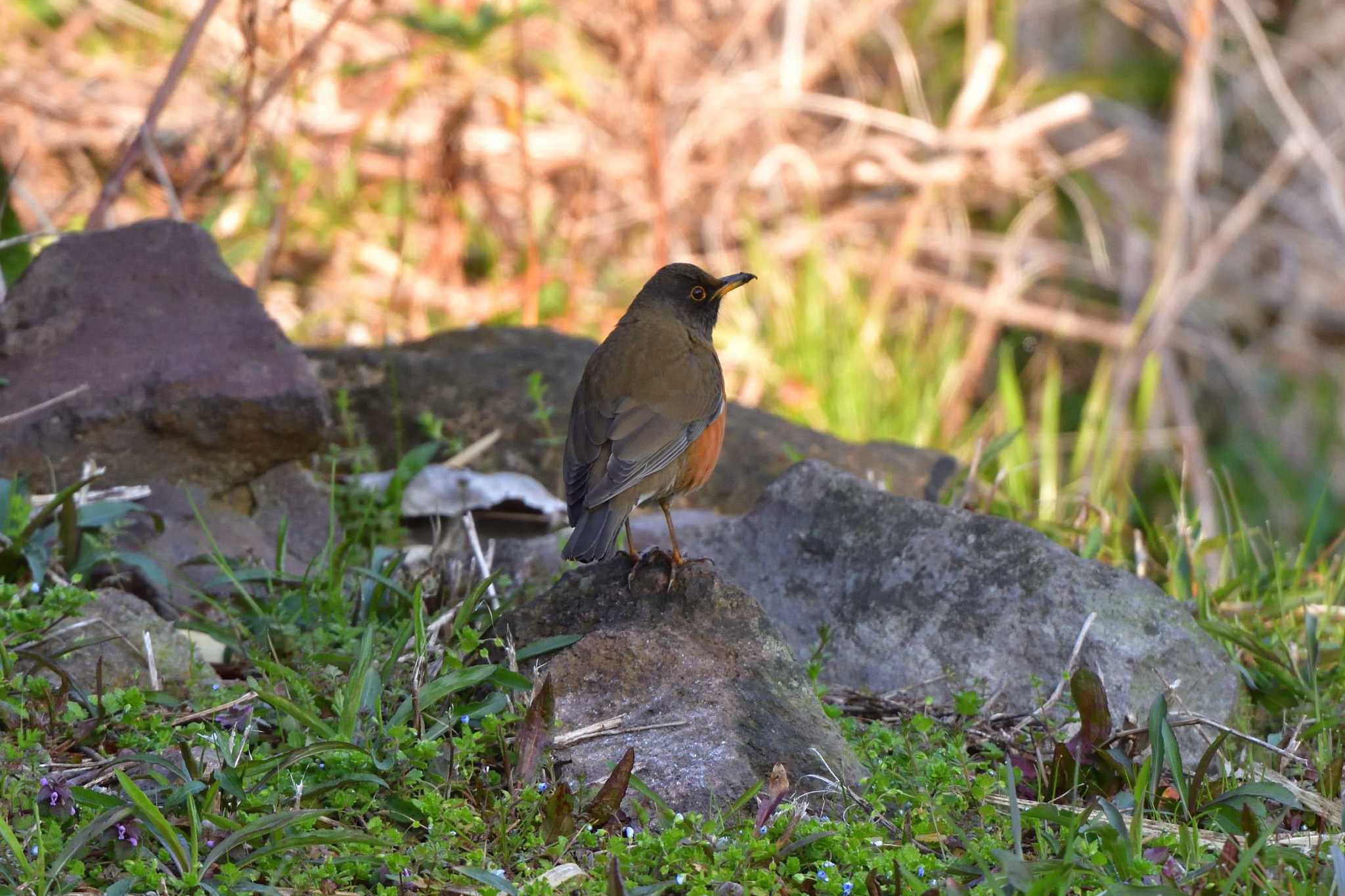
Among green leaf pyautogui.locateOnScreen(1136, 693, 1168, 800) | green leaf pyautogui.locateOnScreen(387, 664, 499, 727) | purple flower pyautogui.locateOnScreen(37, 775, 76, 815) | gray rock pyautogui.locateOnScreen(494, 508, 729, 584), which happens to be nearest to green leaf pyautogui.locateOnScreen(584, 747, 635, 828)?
green leaf pyautogui.locateOnScreen(387, 664, 499, 727)

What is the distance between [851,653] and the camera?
4.05 m

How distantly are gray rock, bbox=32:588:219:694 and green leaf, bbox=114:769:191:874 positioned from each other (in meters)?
0.73

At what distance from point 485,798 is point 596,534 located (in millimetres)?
776

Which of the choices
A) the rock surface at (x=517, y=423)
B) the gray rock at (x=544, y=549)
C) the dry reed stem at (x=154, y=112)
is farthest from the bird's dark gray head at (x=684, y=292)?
the dry reed stem at (x=154, y=112)

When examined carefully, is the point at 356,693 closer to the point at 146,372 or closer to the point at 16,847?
the point at 16,847

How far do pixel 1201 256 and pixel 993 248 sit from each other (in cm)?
152

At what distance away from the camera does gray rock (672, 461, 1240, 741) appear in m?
3.82

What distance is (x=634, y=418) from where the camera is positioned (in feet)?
13.4

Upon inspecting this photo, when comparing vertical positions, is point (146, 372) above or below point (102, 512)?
above

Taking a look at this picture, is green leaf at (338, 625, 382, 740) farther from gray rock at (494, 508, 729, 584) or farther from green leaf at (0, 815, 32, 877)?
gray rock at (494, 508, 729, 584)

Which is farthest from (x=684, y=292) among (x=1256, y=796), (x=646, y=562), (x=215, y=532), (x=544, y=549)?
(x=1256, y=796)

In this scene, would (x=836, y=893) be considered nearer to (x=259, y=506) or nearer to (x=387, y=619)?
(x=387, y=619)

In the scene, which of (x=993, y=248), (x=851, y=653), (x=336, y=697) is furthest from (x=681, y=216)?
(x=336, y=697)

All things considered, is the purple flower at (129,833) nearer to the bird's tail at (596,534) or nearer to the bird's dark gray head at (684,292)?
the bird's tail at (596,534)
